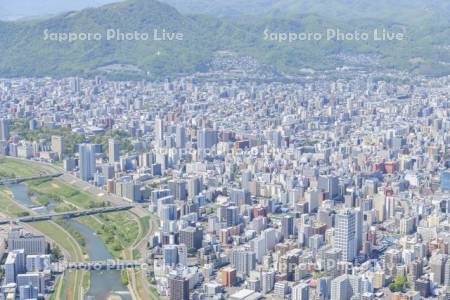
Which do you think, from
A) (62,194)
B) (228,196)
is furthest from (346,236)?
(62,194)

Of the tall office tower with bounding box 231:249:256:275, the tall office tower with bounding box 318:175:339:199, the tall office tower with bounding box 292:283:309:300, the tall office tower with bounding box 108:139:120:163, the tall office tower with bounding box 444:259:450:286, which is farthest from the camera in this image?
the tall office tower with bounding box 108:139:120:163

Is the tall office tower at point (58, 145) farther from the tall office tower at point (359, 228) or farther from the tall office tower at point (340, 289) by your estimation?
the tall office tower at point (340, 289)

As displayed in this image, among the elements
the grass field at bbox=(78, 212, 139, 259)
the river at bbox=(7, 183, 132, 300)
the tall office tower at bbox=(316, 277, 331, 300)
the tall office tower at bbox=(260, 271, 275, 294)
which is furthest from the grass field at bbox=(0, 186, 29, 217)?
the tall office tower at bbox=(316, 277, 331, 300)

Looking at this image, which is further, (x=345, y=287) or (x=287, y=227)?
(x=287, y=227)

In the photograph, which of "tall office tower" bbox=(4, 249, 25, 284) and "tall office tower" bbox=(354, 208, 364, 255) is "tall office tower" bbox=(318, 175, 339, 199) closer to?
"tall office tower" bbox=(354, 208, 364, 255)

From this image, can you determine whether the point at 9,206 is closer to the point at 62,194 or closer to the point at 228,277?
the point at 62,194

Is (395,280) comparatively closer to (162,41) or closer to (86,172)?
(86,172)

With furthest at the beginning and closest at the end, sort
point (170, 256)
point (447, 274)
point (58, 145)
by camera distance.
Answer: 1. point (58, 145)
2. point (170, 256)
3. point (447, 274)

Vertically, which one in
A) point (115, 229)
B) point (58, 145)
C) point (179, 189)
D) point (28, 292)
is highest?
point (58, 145)
